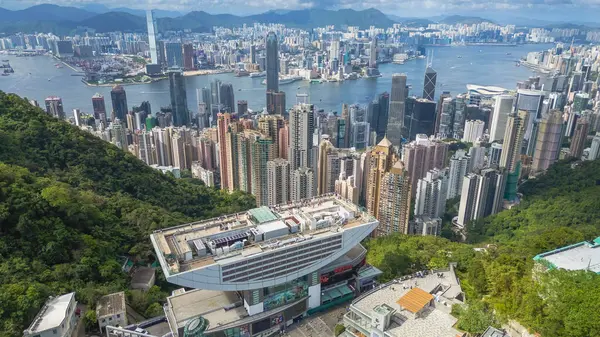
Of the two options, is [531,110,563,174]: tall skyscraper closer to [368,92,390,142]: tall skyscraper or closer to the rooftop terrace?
[368,92,390,142]: tall skyscraper

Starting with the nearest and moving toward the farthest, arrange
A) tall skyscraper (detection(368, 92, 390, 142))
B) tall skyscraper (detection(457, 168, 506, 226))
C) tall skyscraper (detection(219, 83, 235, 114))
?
tall skyscraper (detection(457, 168, 506, 226)) < tall skyscraper (detection(368, 92, 390, 142)) < tall skyscraper (detection(219, 83, 235, 114))

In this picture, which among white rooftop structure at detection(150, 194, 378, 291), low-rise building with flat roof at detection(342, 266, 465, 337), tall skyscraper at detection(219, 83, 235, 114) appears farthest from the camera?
tall skyscraper at detection(219, 83, 235, 114)

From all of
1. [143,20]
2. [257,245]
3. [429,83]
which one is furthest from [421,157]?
[143,20]

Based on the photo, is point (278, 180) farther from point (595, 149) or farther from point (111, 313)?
point (595, 149)

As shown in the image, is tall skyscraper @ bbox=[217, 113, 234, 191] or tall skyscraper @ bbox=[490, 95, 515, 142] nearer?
tall skyscraper @ bbox=[217, 113, 234, 191]

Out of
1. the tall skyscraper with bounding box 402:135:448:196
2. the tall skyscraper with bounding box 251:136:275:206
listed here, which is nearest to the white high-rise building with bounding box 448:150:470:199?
the tall skyscraper with bounding box 402:135:448:196

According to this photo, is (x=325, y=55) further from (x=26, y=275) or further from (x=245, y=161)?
(x=26, y=275)
